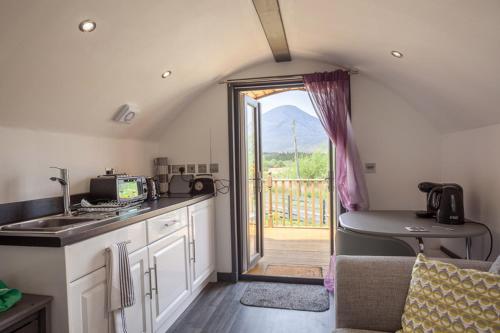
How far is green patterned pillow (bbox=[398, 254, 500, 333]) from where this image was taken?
117 centimetres

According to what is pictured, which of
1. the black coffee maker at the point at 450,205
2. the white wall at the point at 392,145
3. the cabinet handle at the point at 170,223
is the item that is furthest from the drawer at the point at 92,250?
the white wall at the point at 392,145

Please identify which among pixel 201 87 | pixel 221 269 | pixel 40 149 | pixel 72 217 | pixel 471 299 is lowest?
pixel 221 269

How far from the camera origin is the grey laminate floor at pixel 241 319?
2.34m

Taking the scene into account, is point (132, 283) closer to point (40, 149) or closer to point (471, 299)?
point (40, 149)

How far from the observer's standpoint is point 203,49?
2.40 meters

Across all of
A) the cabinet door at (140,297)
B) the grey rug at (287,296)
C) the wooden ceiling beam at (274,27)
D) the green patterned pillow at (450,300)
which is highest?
the wooden ceiling beam at (274,27)

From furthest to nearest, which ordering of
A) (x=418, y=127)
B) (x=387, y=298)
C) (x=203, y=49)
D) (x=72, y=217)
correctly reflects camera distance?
(x=418, y=127) → (x=203, y=49) → (x=72, y=217) → (x=387, y=298)

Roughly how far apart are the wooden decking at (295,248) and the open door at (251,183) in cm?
19

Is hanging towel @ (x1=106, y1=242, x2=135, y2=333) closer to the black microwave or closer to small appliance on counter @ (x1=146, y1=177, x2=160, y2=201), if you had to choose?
the black microwave

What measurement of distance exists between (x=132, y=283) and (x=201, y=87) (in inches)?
77.2

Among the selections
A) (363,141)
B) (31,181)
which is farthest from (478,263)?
(31,181)

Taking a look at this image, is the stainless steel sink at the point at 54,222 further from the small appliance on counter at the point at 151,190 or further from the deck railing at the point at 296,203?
the deck railing at the point at 296,203

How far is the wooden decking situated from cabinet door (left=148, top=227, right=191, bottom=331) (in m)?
1.04

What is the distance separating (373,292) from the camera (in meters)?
1.48
